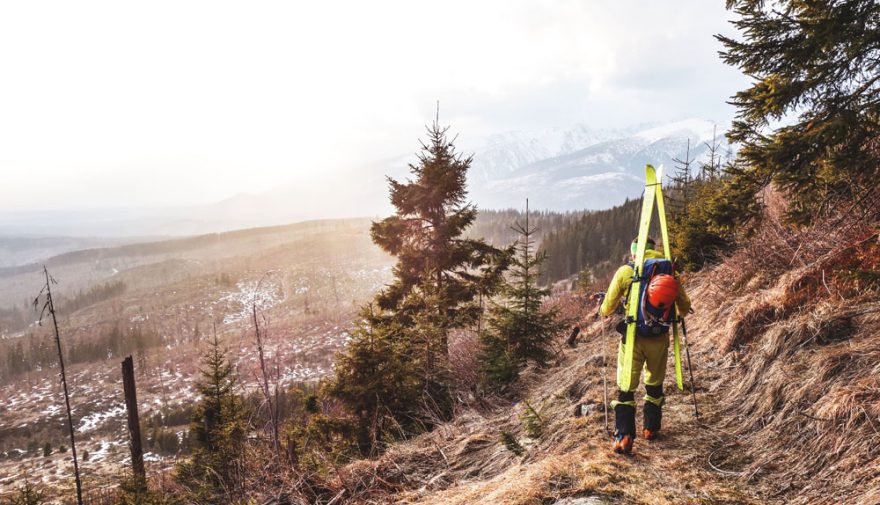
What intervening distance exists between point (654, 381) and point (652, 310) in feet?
2.78

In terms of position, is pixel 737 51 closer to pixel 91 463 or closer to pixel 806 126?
pixel 806 126

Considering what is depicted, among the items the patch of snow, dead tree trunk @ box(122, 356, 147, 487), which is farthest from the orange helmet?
the patch of snow

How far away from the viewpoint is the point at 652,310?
182 inches

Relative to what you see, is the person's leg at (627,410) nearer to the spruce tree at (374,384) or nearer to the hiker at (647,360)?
the hiker at (647,360)

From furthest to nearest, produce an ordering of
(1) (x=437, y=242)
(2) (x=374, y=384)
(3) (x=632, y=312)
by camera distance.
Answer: (1) (x=437, y=242) < (2) (x=374, y=384) < (3) (x=632, y=312)

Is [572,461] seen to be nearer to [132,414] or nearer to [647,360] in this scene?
[647,360]

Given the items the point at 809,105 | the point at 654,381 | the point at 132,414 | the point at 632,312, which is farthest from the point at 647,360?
the point at 132,414

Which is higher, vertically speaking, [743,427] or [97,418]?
[743,427]

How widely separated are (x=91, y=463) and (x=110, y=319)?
11852 centimetres

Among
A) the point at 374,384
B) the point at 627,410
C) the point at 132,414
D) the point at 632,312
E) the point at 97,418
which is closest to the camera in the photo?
the point at 627,410

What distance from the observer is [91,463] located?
40.2 metres

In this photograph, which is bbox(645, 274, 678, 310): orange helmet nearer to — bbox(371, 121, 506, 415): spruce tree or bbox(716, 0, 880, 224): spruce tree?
bbox(716, 0, 880, 224): spruce tree

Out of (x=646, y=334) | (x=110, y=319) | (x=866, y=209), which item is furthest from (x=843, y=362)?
(x=110, y=319)

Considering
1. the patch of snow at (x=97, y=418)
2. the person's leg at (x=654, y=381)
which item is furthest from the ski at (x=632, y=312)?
the patch of snow at (x=97, y=418)
